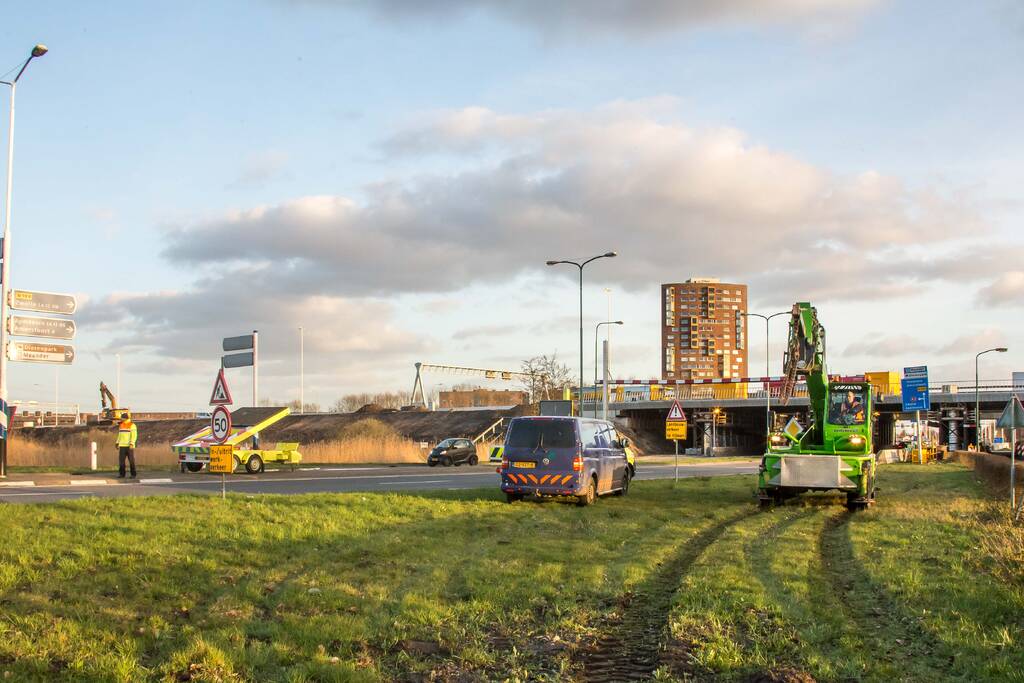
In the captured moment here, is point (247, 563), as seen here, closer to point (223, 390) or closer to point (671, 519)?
point (223, 390)

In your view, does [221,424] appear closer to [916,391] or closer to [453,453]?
[453,453]

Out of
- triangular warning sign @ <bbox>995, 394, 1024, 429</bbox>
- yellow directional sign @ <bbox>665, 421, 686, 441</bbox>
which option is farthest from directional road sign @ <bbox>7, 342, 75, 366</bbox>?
triangular warning sign @ <bbox>995, 394, 1024, 429</bbox>

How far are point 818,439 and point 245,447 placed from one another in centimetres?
2098

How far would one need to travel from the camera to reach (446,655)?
296 inches

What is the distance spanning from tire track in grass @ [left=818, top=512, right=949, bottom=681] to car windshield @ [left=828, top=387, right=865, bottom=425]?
9.22 metres

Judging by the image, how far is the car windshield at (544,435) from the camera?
1906 centimetres

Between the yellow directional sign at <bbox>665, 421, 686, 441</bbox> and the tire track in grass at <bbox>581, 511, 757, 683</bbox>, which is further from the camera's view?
the yellow directional sign at <bbox>665, 421, 686, 441</bbox>

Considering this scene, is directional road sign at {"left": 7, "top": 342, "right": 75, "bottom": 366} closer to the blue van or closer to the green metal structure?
the blue van

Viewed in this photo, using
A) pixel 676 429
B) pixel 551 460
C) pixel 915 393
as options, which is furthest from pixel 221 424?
pixel 915 393

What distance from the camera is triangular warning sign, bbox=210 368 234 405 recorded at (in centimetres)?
1759

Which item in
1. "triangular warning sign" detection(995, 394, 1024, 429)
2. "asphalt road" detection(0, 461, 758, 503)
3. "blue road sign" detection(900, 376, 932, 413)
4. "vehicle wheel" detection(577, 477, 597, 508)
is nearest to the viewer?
"vehicle wheel" detection(577, 477, 597, 508)

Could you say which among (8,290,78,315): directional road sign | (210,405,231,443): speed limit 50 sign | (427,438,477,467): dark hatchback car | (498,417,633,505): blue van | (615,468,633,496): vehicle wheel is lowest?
(427,438,477,467): dark hatchback car

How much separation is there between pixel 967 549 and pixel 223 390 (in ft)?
42.7

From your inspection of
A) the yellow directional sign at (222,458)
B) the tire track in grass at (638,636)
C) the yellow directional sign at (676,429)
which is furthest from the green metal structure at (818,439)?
the yellow directional sign at (222,458)
